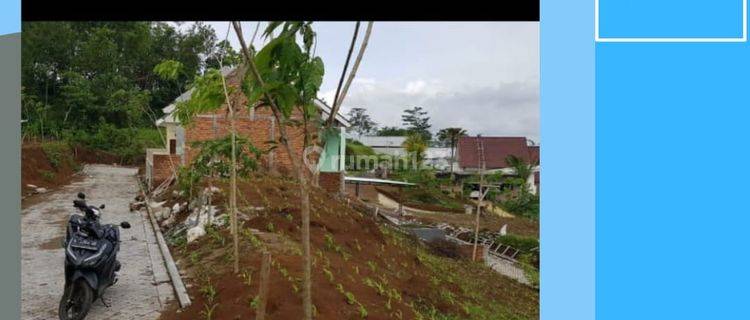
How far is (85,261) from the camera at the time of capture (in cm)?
225

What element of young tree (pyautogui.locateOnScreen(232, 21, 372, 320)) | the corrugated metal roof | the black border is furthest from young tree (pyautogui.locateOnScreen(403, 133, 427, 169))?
young tree (pyautogui.locateOnScreen(232, 21, 372, 320))

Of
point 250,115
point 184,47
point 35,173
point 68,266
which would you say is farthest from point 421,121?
point 35,173

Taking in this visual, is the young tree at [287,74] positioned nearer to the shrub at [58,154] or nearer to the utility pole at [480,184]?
the utility pole at [480,184]

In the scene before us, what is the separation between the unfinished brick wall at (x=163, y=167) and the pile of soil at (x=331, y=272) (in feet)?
1.27

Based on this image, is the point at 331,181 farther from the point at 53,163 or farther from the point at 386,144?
the point at 53,163

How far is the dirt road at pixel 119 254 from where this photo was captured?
2.42 meters

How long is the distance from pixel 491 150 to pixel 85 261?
1841 mm

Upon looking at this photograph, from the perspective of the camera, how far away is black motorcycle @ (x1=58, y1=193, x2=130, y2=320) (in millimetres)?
2238

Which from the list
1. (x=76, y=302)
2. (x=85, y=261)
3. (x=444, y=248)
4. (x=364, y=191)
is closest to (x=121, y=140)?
(x=85, y=261)

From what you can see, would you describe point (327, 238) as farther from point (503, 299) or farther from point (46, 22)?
point (46, 22)

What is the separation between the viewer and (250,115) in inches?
100
